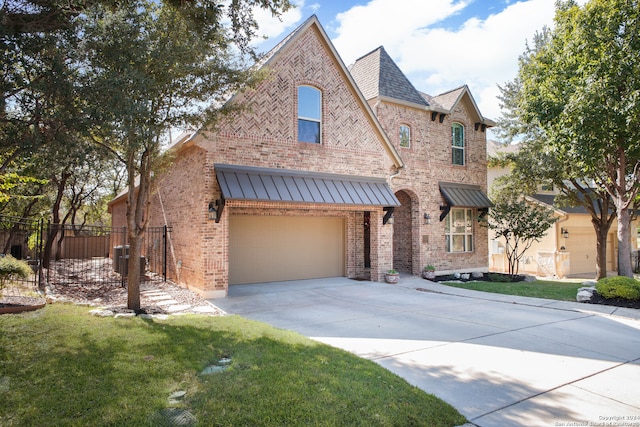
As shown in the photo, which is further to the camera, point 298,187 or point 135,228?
point 298,187

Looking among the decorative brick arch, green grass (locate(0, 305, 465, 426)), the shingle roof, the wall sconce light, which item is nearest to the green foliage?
the decorative brick arch

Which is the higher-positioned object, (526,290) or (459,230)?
(459,230)

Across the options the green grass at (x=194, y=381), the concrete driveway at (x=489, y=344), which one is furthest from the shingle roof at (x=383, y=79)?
the green grass at (x=194, y=381)

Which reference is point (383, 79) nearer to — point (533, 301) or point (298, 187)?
point (298, 187)

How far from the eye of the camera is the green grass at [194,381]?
3682 millimetres

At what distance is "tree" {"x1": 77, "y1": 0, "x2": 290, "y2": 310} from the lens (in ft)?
21.4

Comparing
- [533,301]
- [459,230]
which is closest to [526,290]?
[533,301]

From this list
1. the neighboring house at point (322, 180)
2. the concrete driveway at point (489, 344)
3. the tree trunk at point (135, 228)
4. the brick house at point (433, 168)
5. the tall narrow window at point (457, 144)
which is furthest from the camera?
the tall narrow window at point (457, 144)

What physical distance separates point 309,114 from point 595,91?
8052 mm

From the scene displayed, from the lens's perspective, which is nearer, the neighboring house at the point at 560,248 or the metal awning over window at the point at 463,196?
the metal awning over window at the point at 463,196

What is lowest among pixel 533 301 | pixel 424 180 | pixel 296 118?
pixel 533 301

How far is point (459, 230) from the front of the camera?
17.7 metres

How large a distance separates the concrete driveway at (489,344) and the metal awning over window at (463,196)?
5.73 meters

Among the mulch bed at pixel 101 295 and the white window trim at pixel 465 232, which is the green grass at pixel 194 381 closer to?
the mulch bed at pixel 101 295
